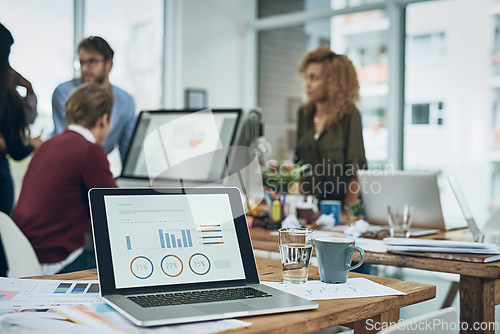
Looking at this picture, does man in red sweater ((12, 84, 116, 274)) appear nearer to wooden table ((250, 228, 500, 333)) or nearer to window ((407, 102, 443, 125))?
wooden table ((250, 228, 500, 333))

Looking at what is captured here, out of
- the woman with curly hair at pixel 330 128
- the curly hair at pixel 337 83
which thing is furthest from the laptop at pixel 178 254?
the curly hair at pixel 337 83

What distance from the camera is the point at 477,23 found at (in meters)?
3.95

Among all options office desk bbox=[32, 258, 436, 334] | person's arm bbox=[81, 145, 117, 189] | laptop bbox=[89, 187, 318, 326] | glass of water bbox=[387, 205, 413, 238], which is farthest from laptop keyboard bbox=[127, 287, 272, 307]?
person's arm bbox=[81, 145, 117, 189]

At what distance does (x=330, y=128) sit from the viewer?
3211 millimetres

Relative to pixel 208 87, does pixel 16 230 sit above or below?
below

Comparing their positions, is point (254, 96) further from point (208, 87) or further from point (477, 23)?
point (477, 23)

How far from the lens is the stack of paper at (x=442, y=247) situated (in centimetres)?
157

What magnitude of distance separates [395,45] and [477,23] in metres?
0.63

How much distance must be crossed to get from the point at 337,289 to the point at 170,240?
349 millimetres

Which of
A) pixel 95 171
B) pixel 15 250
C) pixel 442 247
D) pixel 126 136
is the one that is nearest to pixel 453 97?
pixel 126 136

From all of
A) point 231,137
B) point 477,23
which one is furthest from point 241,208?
point 477,23

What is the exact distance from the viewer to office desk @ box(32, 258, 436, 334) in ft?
2.86

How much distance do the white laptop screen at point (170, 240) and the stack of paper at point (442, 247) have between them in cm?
65

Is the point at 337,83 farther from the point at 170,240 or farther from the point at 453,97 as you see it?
the point at 170,240
